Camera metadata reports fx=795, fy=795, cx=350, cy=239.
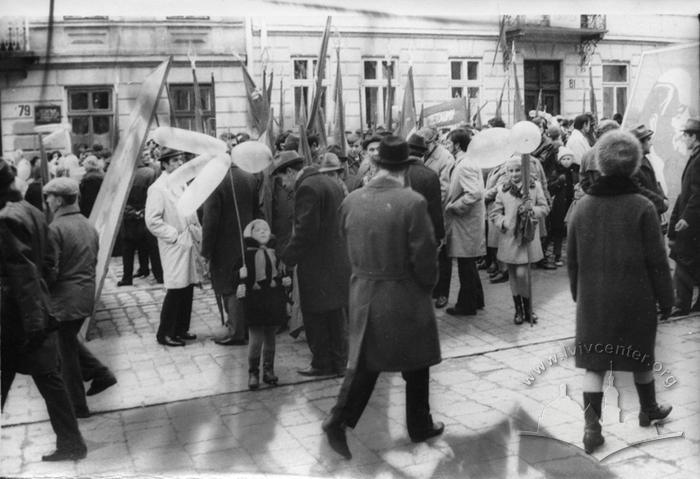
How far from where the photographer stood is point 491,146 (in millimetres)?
6254

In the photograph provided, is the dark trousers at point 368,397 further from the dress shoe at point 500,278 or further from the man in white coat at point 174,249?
the dress shoe at point 500,278

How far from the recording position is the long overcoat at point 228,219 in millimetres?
6043

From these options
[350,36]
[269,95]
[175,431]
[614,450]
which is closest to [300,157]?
[269,95]

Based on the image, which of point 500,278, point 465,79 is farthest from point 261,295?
point 500,278

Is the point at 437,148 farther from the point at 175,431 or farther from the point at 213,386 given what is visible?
the point at 175,431

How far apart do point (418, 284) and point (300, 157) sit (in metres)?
1.94

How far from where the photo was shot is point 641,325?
4902 millimetres

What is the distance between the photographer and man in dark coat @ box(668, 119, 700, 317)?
7.07m

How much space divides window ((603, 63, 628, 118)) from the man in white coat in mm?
3704

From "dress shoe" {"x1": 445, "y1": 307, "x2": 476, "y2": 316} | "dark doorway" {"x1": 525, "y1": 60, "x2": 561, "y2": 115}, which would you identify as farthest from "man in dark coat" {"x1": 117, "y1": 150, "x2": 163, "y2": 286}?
"dark doorway" {"x1": 525, "y1": 60, "x2": 561, "y2": 115}

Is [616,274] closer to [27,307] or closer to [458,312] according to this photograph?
[458,312]

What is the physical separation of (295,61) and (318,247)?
146 cm

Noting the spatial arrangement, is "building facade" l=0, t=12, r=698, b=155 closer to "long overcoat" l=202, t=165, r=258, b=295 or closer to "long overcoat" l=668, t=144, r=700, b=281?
"long overcoat" l=202, t=165, r=258, b=295

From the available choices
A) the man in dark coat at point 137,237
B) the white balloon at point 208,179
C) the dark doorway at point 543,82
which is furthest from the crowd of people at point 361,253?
the man in dark coat at point 137,237
